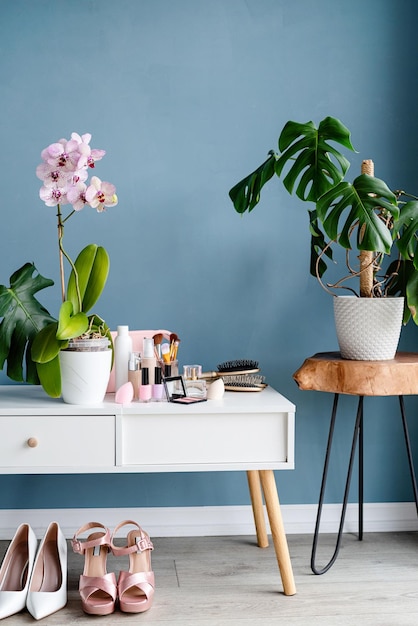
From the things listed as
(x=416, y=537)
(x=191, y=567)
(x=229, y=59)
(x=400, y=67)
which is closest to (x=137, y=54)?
(x=229, y=59)

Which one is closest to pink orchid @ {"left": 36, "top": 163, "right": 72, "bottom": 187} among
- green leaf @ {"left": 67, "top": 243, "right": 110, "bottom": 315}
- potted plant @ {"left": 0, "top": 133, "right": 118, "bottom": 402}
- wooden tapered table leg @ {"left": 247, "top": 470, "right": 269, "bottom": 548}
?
potted plant @ {"left": 0, "top": 133, "right": 118, "bottom": 402}

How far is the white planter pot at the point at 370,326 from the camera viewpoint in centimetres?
203

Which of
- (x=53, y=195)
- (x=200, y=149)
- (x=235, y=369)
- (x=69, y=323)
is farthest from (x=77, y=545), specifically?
(x=200, y=149)

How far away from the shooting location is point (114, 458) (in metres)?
1.91

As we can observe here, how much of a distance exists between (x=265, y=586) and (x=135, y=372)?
0.72 m

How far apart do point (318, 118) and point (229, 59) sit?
0.36m

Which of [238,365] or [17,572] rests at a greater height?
[238,365]

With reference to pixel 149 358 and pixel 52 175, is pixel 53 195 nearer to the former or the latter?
pixel 52 175

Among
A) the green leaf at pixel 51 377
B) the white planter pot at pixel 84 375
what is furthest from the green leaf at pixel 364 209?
the green leaf at pixel 51 377

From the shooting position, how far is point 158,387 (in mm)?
2002

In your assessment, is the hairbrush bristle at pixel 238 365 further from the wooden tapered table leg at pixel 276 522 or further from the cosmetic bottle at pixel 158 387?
the wooden tapered table leg at pixel 276 522

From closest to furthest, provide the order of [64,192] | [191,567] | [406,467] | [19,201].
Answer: [64,192], [191,567], [19,201], [406,467]

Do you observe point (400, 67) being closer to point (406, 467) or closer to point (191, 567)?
point (406, 467)

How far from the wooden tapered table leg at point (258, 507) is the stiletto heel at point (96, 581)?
524mm
